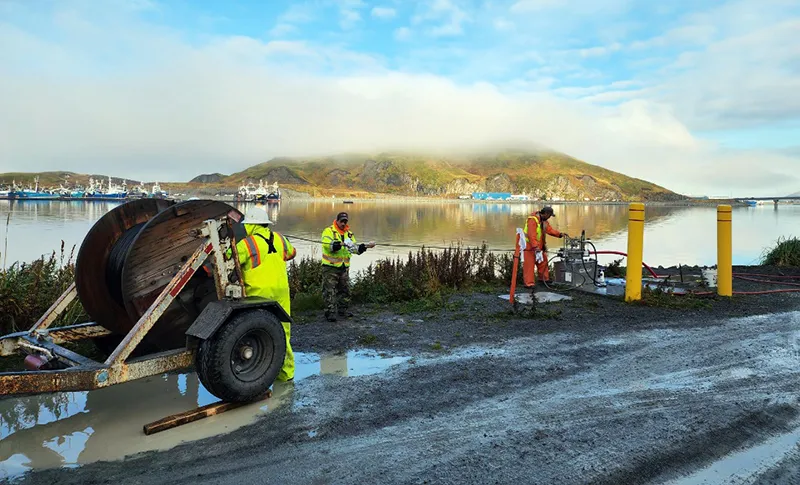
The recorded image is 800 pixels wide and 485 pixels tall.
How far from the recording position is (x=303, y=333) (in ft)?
26.2

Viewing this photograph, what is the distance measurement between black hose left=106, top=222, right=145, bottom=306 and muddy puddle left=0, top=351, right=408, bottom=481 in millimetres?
1012

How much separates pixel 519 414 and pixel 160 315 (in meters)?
3.29

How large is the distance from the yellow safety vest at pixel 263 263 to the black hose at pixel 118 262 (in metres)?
1.13

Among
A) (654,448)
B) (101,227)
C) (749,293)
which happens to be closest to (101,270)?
(101,227)

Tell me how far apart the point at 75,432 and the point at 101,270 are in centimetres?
193

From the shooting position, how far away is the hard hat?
561cm

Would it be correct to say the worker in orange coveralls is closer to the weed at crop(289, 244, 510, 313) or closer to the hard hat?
the weed at crop(289, 244, 510, 313)

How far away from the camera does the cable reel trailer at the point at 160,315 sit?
4.53 m

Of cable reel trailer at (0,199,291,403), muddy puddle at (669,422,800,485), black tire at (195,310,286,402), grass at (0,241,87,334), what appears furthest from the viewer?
grass at (0,241,87,334)

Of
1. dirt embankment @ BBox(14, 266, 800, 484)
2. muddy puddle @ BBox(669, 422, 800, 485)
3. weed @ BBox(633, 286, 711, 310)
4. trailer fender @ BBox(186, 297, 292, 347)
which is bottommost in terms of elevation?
muddy puddle @ BBox(669, 422, 800, 485)

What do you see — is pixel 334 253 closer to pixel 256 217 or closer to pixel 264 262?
pixel 256 217

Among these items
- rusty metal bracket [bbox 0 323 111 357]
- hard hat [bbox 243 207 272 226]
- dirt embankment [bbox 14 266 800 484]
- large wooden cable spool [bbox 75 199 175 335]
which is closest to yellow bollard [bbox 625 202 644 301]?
dirt embankment [bbox 14 266 800 484]

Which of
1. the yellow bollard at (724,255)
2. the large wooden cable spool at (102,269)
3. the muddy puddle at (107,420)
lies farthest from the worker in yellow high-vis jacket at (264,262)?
the yellow bollard at (724,255)

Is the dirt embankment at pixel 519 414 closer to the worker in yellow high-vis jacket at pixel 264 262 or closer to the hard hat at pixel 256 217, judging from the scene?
the worker in yellow high-vis jacket at pixel 264 262
